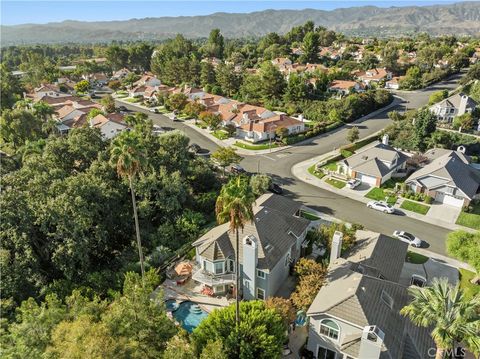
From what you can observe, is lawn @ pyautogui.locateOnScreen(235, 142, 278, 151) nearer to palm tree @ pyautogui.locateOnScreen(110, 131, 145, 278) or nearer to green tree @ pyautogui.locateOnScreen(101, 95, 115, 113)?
green tree @ pyautogui.locateOnScreen(101, 95, 115, 113)

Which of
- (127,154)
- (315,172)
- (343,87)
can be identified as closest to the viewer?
(127,154)

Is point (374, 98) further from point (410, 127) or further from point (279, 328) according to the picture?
point (279, 328)

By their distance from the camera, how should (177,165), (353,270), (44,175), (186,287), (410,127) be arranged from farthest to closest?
(410,127)
(177,165)
(44,175)
(186,287)
(353,270)

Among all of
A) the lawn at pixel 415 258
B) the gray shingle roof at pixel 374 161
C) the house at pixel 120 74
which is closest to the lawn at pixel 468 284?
the lawn at pixel 415 258

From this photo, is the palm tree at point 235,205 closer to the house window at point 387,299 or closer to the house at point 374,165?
the house window at point 387,299

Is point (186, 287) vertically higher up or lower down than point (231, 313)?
lower down

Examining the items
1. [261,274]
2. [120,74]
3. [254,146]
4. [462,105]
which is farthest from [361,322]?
[120,74]

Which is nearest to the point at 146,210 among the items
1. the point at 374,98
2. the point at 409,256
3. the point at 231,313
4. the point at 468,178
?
the point at 231,313

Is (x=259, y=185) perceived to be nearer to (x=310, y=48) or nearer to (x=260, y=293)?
(x=260, y=293)
